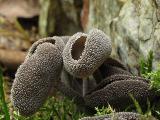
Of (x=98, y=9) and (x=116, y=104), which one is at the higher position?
(x=98, y=9)

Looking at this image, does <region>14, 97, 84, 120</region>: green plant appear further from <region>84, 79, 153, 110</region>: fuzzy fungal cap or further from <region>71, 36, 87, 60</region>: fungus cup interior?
<region>71, 36, 87, 60</region>: fungus cup interior

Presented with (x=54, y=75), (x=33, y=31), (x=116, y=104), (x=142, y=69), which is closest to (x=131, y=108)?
(x=116, y=104)

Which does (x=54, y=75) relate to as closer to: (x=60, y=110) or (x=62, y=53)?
(x=62, y=53)

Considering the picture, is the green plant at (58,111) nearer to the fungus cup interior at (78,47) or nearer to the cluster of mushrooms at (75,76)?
the cluster of mushrooms at (75,76)

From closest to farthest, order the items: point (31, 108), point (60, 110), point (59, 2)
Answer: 1. point (31, 108)
2. point (60, 110)
3. point (59, 2)

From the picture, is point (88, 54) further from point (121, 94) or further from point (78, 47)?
point (121, 94)

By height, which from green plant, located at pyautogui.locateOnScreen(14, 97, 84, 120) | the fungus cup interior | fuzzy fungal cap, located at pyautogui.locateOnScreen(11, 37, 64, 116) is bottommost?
green plant, located at pyautogui.locateOnScreen(14, 97, 84, 120)

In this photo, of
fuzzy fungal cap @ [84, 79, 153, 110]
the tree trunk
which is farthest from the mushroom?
the tree trunk

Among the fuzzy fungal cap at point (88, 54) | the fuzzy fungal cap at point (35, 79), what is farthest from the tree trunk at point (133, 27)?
the fuzzy fungal cap at point (35, 79)
